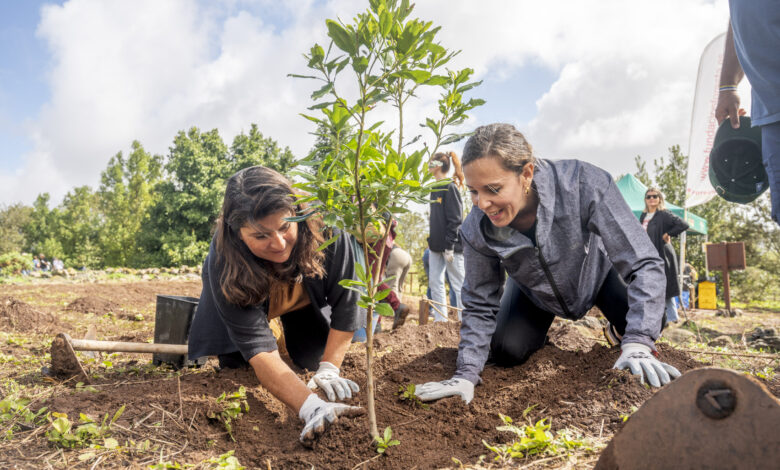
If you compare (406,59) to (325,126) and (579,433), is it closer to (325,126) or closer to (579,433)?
(325,126)

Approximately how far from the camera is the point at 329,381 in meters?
2.32

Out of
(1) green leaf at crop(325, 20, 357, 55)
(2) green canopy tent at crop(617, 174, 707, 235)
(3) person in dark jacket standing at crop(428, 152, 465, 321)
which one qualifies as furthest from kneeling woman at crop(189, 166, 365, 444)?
(2) green canopy tent at crop(617, 174, 707, 235)

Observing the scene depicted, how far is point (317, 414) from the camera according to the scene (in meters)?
1.82

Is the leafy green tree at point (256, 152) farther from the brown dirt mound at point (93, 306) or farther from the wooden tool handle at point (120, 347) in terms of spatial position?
the wooden tool handle at point (120, 347)

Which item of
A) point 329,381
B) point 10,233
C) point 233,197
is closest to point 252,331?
point 329,381

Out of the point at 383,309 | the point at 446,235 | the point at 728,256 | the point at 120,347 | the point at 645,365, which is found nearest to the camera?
the point at 383,309

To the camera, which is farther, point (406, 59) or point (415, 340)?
point (415, 340)

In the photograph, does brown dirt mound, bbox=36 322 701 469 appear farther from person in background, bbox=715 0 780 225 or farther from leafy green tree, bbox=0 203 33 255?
leafy green tree, bbox=0 203 33 255

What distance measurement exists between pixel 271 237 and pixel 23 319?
14.2 feet

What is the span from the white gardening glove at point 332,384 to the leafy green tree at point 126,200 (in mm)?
26860

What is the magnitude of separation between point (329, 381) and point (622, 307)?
167 centimetres

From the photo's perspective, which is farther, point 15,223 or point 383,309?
point 15,223

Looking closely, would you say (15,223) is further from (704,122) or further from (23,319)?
(704,122)

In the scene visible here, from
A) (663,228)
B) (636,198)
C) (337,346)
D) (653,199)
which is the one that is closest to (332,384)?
(337,346)
